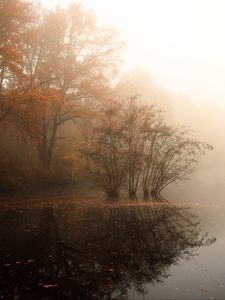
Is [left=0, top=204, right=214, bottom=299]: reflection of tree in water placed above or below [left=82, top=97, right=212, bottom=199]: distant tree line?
below

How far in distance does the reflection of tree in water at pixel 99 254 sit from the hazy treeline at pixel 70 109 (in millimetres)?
7032

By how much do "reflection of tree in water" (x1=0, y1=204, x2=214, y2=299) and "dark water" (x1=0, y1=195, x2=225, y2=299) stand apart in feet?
0.06

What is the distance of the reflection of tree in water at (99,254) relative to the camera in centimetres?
834

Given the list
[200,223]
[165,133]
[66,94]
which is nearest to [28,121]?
[66,94]

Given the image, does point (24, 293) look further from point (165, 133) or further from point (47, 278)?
point (165, 133)

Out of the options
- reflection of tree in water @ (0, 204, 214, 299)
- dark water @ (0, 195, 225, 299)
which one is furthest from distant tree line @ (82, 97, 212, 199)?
reflection of tree in water @ (0, 204, 214, 299)

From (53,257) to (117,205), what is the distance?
1040 cm

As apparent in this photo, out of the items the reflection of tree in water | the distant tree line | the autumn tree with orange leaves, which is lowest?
the reflection of tree in water

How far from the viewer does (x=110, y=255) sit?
1079 centimetres

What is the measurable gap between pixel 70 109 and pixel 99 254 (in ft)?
64.8

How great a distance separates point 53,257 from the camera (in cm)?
1042

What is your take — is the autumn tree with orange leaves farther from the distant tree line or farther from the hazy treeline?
the distant tree line

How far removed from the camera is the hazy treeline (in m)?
23.4

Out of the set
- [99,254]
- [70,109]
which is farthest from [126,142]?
[99,254]
